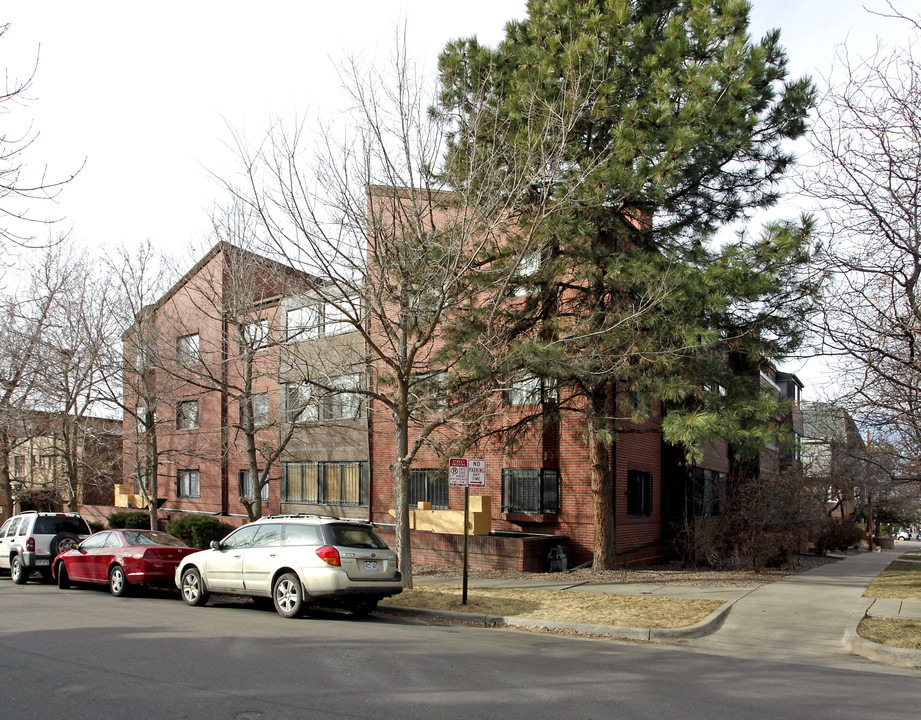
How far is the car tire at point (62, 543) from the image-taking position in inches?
737

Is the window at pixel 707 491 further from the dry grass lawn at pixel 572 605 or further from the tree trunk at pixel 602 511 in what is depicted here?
the dry grass lawn at pixel 572 605

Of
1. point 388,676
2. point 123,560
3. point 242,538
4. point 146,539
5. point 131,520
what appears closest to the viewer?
point 388,676

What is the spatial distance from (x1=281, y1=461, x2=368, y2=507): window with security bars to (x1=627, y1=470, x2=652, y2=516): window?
916 centimetres

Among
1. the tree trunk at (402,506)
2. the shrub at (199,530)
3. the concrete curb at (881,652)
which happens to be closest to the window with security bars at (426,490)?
the shrub at (199,530)

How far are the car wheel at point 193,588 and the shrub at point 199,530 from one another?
1129cm

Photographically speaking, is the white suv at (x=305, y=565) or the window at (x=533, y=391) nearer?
the white suv at (x=305, y=565)

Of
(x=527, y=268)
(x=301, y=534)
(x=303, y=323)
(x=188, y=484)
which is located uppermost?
(x=527, y=268)

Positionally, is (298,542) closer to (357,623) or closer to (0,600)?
(357,623)

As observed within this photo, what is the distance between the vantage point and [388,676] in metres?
7.66

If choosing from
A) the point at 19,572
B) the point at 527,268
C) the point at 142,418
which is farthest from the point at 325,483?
the point at 527,268

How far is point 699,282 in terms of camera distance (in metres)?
14.1

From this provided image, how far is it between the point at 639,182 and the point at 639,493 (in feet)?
37.3

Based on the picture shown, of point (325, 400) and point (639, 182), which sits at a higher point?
point (639, 182)

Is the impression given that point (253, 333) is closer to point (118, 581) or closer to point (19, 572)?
point (118, 581)
